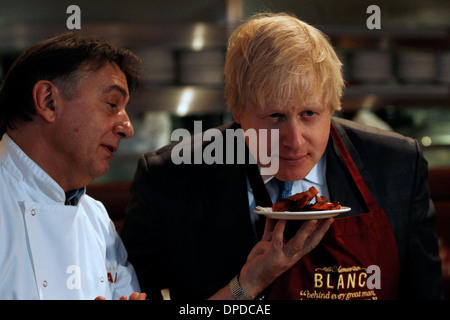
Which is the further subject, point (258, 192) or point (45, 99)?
point (258, 192)

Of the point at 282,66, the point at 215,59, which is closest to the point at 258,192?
the point at 282,66

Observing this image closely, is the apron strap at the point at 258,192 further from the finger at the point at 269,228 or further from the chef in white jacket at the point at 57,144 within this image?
the chef in white jacket at the point at 57,144

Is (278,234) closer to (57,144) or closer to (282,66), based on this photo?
(282,66)

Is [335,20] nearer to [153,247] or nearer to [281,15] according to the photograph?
[281,15]

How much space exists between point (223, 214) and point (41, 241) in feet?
1.47

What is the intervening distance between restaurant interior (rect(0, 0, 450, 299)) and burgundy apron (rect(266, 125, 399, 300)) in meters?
1.24

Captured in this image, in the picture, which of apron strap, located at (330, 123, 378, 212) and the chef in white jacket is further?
apron strap, located at (330, 123, 378, 212)

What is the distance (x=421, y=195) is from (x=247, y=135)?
1.69 feet

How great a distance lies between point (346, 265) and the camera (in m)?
1.29

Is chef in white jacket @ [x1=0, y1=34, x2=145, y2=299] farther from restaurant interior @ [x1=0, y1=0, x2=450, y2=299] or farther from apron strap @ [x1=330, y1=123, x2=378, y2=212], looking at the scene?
restaurant interior @ [x1=0, y1=0, x2=450, y2=299]

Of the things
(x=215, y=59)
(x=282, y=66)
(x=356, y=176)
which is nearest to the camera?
(x=282, y=66)

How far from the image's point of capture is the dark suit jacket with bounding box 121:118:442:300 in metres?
1.35

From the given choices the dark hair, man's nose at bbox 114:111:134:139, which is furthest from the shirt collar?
the dark hair
